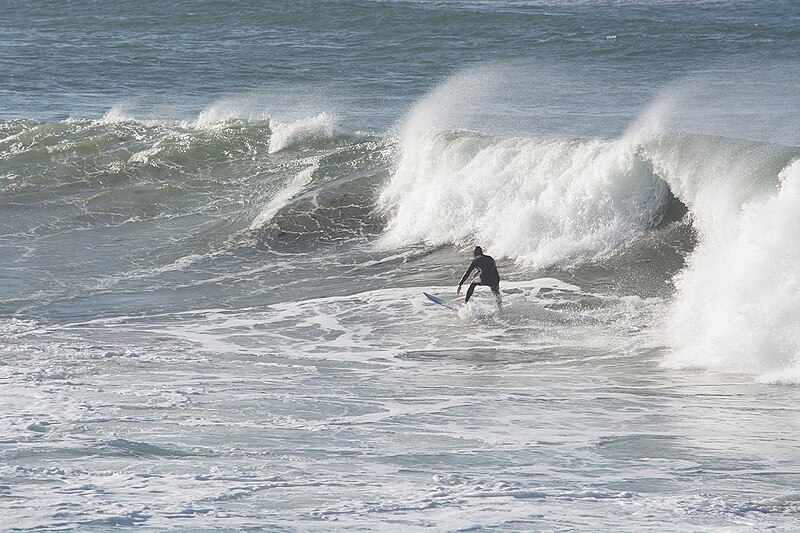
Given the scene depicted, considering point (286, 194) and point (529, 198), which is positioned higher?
point (529, 198)

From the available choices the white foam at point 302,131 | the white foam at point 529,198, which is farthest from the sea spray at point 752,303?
the white foam at point 302,131

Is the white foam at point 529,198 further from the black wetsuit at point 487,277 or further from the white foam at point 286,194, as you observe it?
the black wetsuit at point 487,277

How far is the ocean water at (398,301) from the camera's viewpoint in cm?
675

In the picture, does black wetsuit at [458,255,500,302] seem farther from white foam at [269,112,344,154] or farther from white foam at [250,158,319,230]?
white foam at [269,112,344,154]

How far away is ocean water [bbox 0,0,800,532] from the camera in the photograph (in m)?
6.75

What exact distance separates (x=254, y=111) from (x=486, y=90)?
5821 millimetres

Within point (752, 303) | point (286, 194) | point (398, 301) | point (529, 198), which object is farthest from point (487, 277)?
point (286, 194)

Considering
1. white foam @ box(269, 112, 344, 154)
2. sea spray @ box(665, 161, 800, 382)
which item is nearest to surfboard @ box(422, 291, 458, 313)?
sea spray @ box(665, 161, 800, 382)

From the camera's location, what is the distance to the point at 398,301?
1391 cm

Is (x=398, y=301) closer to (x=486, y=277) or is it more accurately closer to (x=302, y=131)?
(x=486, y=277)

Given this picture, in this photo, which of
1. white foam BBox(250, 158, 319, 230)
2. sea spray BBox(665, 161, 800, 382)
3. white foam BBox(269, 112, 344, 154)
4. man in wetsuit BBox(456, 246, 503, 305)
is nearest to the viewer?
sea spray BBox(665, 161, 800, 382)

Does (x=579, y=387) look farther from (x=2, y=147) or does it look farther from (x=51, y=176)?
(x=2, y=147)

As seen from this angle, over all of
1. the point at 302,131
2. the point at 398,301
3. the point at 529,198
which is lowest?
the point at 398,301

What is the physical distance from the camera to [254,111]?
26719mm
